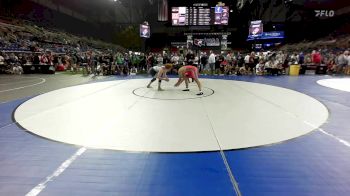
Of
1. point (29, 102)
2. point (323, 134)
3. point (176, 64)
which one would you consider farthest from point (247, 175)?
point (176, 64)

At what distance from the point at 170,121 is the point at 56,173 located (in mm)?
2357

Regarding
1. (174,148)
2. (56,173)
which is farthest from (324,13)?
(56,173)

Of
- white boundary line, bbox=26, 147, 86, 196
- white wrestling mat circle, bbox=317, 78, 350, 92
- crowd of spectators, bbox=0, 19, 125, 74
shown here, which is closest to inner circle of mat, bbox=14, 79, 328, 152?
white boundary line, bbox=26, 147, 86, 196

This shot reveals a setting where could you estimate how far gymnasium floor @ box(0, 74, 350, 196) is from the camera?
270 centimetres

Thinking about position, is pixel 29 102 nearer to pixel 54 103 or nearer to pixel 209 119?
pixel 54 103

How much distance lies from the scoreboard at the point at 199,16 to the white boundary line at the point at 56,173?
63.5 feet

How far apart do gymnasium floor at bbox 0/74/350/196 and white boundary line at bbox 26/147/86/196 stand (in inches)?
0.4

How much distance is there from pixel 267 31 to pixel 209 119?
112ft

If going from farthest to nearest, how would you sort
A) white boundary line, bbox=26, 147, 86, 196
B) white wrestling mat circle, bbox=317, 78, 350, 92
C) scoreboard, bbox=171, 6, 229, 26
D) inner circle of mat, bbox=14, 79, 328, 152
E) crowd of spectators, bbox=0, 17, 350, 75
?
scoreboard, bbox=171, 6, 229, 26 → crowd of spectators, bbox=0, 17, 350, 75 → white wrestling mat circle, bbox=317, 78, 350, 92 → inner circle of mat, bbox=14, 79, 328, 152 → white boundary line, bbox=26, 147, 86, 196

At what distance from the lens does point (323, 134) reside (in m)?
4.25

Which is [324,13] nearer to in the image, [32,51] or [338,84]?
[338,84]

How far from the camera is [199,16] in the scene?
21391 mm

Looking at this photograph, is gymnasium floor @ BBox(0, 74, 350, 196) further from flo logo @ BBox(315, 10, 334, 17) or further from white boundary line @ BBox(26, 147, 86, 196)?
flo logo @ BBox(315, 10, 334, 17)

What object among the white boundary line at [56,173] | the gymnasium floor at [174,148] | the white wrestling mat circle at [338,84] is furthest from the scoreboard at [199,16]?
the white boundary line at [56,173]
